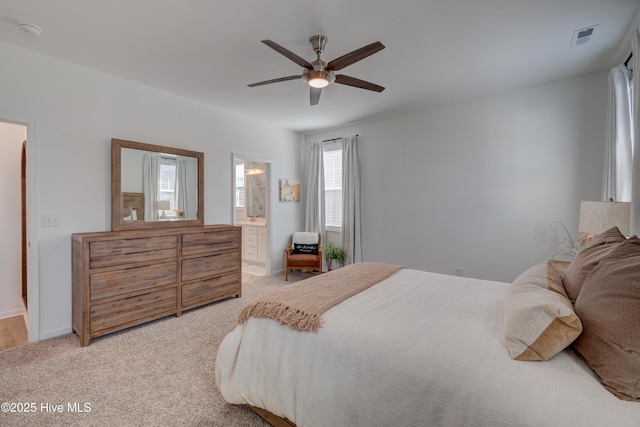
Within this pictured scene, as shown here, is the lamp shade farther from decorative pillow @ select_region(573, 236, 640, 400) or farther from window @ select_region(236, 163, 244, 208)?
window @ select_region(236, 163, 244, 208)

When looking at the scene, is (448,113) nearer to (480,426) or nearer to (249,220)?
(480,426)

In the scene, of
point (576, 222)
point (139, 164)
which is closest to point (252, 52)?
point (139, 164)

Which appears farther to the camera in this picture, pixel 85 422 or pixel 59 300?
pixel 59 300

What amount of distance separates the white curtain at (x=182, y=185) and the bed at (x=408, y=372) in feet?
8.33

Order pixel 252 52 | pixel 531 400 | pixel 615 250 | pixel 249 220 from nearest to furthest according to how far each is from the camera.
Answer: pixel 531 400
pixel 615 250
pixel 252 52
pixel 249 220

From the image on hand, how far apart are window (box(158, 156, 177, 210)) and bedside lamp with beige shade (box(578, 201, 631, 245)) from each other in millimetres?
4339

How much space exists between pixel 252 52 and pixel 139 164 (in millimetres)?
1946

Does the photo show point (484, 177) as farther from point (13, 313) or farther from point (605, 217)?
point (13, 313)

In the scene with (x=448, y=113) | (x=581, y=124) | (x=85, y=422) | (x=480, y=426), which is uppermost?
(x=448, y=113)

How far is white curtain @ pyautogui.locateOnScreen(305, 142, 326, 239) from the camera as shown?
5398 mm

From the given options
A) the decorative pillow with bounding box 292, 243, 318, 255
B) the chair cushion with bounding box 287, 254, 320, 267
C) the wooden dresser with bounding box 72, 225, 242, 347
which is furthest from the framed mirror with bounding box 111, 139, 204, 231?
the decorative pillow with bounding box 292, 243, 318, 255

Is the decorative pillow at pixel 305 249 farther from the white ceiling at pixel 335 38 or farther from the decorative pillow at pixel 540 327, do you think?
the decorative pillow at pixel 540 327

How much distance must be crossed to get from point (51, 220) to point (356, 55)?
328 centimetres

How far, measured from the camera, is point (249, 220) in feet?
22.2
